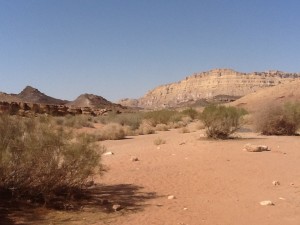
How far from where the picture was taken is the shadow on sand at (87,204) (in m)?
7.62

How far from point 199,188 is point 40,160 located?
159 inches

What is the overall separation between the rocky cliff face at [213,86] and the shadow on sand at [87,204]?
13145 cm

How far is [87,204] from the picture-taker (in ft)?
28.6

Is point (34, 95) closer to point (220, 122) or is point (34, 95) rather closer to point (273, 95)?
point (273, 95)

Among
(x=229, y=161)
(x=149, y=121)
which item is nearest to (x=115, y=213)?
(x=229, y=161)

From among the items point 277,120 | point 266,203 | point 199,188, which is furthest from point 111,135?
point 266,203

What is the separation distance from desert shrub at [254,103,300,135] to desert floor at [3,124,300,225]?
244 inches

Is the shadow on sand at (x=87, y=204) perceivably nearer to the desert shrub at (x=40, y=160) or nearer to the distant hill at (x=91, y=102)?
the desert shrub at (x=40, y=160)

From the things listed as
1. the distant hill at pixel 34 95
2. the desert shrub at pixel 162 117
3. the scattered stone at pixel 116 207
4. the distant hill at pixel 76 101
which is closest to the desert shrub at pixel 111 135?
the desert shrub at pixel 162 117

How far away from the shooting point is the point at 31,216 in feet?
25.3

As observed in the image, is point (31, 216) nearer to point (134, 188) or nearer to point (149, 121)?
point (134, 188)

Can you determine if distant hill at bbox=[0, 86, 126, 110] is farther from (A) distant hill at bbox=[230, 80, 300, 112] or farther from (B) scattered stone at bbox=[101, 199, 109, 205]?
(B) scattered stone at bbox=[101, 199, 109, 205]

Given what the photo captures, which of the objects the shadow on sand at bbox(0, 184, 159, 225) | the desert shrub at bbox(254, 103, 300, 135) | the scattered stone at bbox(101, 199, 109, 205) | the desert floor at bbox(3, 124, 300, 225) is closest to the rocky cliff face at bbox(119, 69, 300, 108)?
the desert shrub at bbox(254, 103, 300, 135)

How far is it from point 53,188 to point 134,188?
2388 mm
